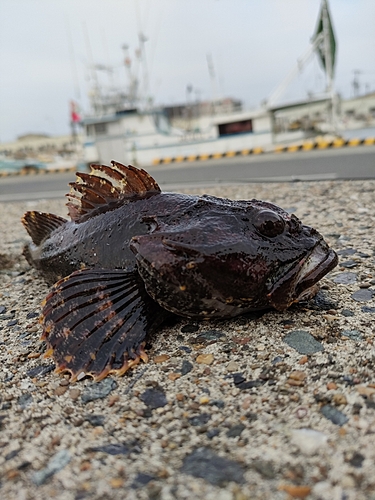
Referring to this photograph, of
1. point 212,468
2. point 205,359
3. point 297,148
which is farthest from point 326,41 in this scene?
point 212,468

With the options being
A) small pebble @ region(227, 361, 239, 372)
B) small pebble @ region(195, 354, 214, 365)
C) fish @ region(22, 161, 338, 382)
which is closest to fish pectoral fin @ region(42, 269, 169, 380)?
fish @ region(22, 161, 338, 382)

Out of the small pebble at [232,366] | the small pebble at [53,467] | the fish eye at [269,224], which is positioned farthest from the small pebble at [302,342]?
the small pebble at [53,467]

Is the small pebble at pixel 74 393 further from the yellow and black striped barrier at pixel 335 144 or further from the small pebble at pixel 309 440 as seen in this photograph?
the yellow and black striped barrier at pixel 335 144

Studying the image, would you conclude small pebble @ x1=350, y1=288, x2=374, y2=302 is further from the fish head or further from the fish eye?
the fish eye

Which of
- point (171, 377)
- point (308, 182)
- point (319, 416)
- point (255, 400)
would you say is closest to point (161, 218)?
point (171, 377)

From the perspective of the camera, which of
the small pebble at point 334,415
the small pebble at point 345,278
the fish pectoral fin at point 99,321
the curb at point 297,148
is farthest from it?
the curb at point 297,148

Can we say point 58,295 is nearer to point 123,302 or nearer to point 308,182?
point 123,302

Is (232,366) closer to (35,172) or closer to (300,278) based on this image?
(300,278)
